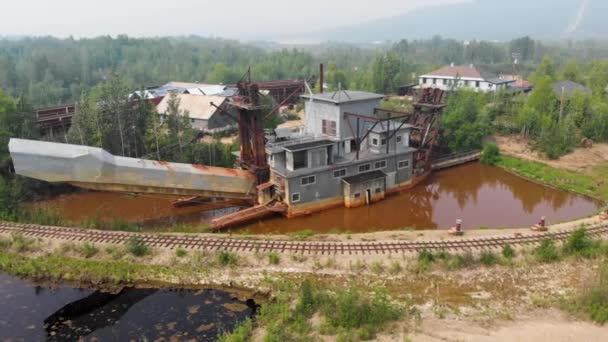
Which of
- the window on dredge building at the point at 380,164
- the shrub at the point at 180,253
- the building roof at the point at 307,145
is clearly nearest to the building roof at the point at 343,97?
the building roof at the point at 307,145

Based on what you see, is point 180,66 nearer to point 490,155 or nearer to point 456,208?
point 490,155

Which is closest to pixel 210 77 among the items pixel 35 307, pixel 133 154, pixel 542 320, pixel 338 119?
pixel 133 154

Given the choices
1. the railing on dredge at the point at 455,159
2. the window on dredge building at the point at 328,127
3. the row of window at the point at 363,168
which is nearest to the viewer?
the row of window at the point at 363,168

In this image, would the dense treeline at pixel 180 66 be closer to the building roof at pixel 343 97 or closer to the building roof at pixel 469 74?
the building roof at pixel 343 97

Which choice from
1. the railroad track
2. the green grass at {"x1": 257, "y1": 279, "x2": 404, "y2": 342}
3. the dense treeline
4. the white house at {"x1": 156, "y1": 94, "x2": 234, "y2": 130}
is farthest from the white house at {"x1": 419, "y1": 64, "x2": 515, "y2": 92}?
the green grass at {"x1": 257, "y1": 279, "x2": 404, "y2": 342}

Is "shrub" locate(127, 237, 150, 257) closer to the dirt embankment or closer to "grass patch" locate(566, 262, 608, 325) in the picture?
"grass patch" locate(566, 262, 608, 325)

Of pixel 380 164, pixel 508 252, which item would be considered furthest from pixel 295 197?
pixel 508 252
